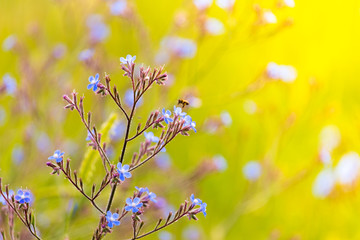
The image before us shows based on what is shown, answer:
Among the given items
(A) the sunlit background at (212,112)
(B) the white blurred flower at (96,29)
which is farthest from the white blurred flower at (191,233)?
(B) the white blurred flower at (96,29)

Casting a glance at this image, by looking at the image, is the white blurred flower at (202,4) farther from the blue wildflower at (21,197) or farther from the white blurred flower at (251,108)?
the blue wildflower at (21,197)

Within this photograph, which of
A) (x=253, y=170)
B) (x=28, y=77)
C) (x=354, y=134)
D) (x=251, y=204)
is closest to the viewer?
(x=28, y=77)

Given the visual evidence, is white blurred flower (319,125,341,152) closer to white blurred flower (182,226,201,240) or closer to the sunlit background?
the sunlit background

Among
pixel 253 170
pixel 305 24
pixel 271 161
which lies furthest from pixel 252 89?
pixel 305 24

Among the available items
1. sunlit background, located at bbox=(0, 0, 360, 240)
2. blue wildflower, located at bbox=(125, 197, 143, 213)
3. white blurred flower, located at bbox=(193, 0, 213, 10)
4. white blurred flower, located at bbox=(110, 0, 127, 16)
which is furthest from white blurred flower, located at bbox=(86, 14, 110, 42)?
blue wildflower, located at bbox=(125, 197, 143, 213)

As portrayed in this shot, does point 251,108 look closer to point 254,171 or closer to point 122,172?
point 254,171

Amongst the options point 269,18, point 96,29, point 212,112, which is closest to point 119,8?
point 96,29

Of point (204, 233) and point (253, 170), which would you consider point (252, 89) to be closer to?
point (253, 170)
